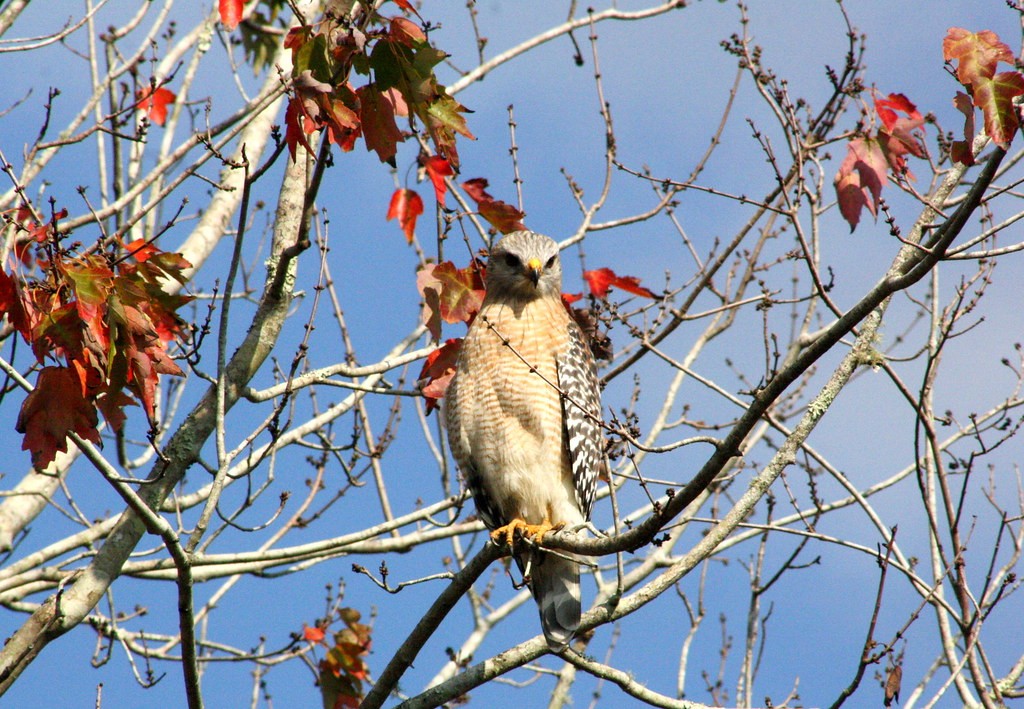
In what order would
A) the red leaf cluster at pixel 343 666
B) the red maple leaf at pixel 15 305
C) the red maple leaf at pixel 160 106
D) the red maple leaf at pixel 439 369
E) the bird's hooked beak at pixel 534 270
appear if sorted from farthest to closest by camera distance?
the red maple leaf at pixel 160 106 < the red leaf cluster at pixel 343 666 < the bird's hooked beak at pixel 534 270 < the red maple leaf at pixel 439 369 < the red maple leaf at pixel 15 305

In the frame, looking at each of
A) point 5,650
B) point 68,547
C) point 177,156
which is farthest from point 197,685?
point 177,156

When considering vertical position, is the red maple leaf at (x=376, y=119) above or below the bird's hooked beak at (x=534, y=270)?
below

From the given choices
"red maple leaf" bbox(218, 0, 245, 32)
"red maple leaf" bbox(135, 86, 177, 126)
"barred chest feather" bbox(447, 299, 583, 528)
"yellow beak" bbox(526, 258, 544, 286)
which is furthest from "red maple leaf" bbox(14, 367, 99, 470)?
"red maple leaf" bbox(135, 86, 177, 126)

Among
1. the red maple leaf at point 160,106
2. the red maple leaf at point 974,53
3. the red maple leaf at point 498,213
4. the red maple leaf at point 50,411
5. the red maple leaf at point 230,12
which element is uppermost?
the red maple leaf at point 160,106

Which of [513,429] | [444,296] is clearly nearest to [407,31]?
[444,296]

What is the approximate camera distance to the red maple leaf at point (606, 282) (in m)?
5.09

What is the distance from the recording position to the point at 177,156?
515 cm

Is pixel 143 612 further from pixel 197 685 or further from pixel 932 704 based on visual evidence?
pixel 932 704

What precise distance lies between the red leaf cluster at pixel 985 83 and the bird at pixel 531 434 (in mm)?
2392

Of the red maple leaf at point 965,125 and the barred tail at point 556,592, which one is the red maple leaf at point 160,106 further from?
the red maple leaf at point 965,125

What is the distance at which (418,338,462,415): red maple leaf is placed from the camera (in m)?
5.19

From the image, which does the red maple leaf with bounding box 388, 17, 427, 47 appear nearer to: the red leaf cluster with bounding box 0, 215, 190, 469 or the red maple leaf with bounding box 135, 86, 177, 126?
the red leaf cluster with bounding box 0, 215, 190, 469

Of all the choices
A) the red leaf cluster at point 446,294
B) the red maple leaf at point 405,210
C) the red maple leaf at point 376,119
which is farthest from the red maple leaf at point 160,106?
the red maple leaf at point 376,119

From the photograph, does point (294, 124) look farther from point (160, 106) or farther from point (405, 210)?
point (160, 106)
